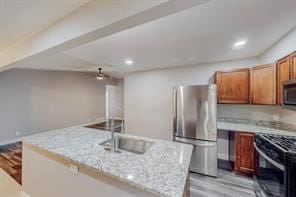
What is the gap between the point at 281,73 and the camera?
2539 mm

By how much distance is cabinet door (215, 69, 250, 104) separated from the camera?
131 inches

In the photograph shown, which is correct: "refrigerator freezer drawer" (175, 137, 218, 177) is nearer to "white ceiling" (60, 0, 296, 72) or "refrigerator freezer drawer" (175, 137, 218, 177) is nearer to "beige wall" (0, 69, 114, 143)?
"white ceiling" (60, 0, 296, 72)

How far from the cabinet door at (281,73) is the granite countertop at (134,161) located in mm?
1732

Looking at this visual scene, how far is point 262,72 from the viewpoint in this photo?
2.97m

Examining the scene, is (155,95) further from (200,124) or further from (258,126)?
(258,126)

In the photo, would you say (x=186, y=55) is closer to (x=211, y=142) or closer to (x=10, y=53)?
(x=211, y=142)

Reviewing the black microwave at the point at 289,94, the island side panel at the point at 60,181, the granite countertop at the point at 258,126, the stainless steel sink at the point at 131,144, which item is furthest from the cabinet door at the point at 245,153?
the island side panel at the point at 60,181

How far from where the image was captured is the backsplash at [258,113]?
2.99 metres

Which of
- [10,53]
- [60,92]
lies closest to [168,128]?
[10,53]

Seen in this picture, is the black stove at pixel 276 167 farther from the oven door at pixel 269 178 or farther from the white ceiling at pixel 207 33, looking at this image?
the white ceiling at pixel 207 33

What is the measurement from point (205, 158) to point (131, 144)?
1.66m

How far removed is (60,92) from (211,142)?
18.9ft

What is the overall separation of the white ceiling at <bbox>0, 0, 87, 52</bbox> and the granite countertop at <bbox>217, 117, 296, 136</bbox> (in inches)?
124

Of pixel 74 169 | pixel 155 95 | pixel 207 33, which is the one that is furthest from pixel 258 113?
pixel 74 169
